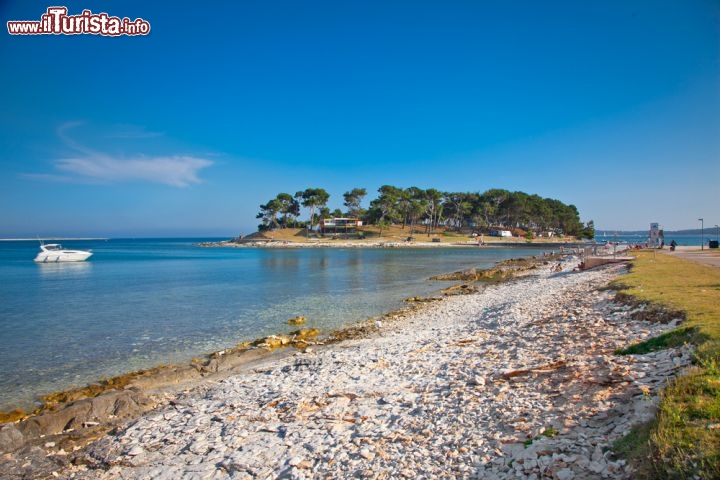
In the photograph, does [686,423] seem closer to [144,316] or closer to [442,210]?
[144,316]

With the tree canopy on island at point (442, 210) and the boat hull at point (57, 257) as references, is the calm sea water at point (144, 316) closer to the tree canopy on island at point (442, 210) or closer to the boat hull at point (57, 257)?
the boat hull at point (57, 257)

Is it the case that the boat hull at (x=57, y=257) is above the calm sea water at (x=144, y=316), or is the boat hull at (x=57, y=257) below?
above

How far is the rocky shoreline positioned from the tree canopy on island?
480 ft

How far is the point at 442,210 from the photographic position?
569 ft

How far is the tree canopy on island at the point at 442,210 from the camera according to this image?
6422 inches

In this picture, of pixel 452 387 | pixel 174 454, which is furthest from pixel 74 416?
pixel 452 387

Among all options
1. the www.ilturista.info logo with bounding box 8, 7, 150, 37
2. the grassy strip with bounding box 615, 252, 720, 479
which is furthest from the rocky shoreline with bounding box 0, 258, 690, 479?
the www.ilturista.info logo with bounding box 8, 7, 150, 37

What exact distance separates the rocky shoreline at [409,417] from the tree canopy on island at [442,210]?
480ft

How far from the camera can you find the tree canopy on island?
535ft

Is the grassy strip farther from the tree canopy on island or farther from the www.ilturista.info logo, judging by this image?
the tree canopy on island

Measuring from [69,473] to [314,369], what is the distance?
6435mm

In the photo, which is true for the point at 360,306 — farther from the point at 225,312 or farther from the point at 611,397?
the point at 611,397

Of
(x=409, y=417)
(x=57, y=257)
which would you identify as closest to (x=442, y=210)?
(x=57, y=257)

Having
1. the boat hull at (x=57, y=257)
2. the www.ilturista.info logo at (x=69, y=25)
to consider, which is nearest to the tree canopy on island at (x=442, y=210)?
the boat hull at (x=57, y=257)
